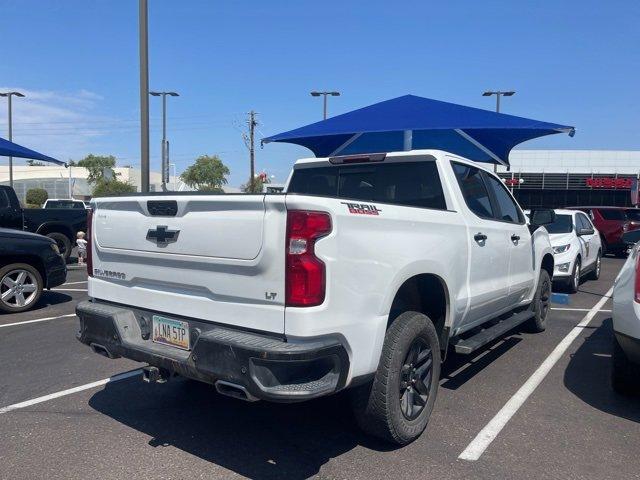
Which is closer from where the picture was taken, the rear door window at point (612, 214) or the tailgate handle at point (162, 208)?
the tailgate handle at point (162, 208)

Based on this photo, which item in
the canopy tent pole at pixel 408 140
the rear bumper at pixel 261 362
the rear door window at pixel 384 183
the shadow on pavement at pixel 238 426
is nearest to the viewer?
the rear bumper at pixel 261 362

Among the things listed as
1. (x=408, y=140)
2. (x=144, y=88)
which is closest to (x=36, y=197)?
(x=144, y=88)

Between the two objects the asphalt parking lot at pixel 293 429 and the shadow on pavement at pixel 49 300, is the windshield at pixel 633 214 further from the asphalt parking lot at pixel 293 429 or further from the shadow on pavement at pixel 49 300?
the shadow on pavement at pixel 49 300

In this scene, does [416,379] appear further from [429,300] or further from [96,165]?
[96,165]

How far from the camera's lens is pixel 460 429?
4031 millimetres

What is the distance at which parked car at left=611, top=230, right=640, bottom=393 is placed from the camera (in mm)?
4047

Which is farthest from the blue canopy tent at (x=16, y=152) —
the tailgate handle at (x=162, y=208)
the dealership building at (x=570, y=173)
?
the dealership building at (x=570, y=173)

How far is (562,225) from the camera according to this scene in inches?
426

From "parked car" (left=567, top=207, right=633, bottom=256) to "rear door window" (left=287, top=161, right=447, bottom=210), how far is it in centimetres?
1558

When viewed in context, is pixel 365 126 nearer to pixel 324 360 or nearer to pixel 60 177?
pixel 324 360

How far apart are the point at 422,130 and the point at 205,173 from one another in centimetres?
6458

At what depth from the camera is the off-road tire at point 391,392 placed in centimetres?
341

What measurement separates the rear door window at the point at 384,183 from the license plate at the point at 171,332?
169 cm

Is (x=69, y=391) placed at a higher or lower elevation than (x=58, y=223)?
lower
